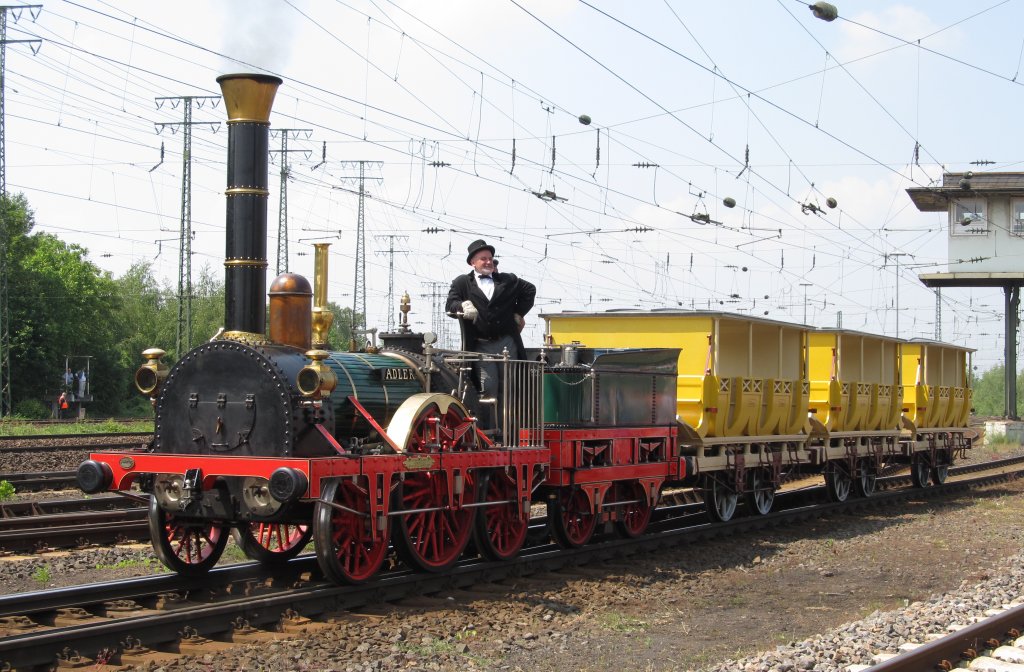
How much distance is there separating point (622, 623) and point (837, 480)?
446 inches

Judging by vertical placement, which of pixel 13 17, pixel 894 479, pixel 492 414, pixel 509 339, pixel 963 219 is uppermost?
pixel 13 17

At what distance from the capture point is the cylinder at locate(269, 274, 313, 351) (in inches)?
360

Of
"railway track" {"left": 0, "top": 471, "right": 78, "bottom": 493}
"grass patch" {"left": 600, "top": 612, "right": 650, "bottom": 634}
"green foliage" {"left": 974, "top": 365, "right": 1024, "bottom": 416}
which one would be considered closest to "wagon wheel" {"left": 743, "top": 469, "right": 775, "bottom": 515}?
"grass patch" {"left": 600, "top": 612, "right": 650, "bottom": 634}

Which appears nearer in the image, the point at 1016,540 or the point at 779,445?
the point at 1016,540

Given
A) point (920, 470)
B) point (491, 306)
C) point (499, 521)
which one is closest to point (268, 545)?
point (499, 521)

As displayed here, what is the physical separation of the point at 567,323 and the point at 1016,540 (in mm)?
6656

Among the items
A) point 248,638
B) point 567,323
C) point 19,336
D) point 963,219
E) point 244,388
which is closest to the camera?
point 248,638

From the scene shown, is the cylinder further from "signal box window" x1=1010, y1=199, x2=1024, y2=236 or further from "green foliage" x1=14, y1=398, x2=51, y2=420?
"green foliage" x1=14, y1=398, x2=51, y2=420

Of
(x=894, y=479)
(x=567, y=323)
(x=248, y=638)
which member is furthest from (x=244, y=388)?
(x=894, y=479)

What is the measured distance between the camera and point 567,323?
16266 millimetres

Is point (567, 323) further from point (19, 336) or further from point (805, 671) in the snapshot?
point (19, 336)

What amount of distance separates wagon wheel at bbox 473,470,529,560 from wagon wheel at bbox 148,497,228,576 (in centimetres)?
241

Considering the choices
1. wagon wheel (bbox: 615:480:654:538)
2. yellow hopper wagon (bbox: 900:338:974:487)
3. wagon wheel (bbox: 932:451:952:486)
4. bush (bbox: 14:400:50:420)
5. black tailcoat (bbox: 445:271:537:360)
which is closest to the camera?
black tailcoat (bbox: 445:271:537:360)

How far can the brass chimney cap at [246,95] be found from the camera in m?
8.81
